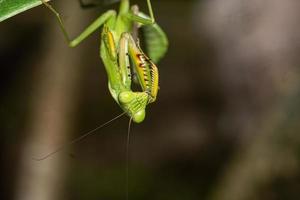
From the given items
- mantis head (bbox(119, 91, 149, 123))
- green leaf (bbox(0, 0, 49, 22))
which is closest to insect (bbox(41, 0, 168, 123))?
mantis head (bbox(119, 91, 149, 123))

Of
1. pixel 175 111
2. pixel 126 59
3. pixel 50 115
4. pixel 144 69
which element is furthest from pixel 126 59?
pixel 175 111

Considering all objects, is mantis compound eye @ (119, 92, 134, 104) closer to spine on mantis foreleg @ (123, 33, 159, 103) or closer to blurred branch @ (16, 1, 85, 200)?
spine on mantis foreleg @ (123, 33, 159, 103)

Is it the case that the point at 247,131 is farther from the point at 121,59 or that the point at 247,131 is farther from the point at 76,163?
the point at 121,59

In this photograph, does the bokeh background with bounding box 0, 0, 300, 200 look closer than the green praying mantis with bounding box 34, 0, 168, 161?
No

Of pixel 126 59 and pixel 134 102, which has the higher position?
pixel 126 59

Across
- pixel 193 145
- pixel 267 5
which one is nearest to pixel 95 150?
pixel 193 145

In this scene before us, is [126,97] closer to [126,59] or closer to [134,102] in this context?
[134,102]
